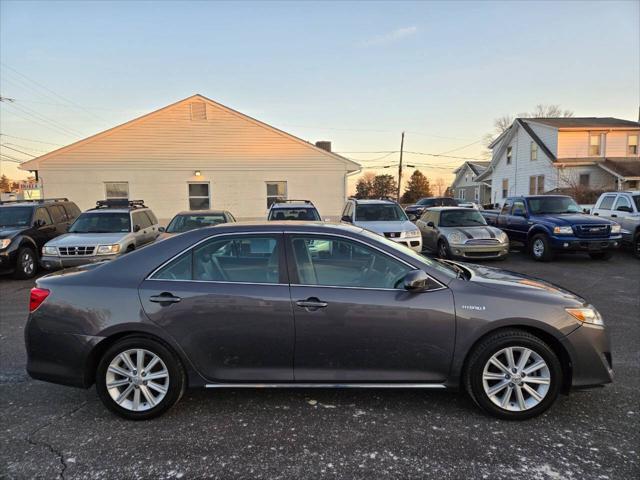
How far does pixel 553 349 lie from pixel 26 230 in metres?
11.3

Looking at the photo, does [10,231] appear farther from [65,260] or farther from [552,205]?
[552,205]

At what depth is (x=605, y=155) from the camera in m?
28.2

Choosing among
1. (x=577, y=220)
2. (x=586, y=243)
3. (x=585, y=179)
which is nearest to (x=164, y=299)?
(x=586, y=243)

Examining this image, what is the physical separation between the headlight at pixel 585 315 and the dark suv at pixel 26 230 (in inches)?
426

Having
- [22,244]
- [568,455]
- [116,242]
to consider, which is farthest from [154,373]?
[22,244]

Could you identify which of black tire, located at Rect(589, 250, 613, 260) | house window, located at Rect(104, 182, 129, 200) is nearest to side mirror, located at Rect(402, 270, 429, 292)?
black tire, located at Rect(589, 250, 613, 260)

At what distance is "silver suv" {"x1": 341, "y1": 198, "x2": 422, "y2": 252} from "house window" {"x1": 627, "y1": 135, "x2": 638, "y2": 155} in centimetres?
2537

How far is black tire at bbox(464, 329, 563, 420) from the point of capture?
127 inches

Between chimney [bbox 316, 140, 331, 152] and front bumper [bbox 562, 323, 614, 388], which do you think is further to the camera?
chimney [bbox 316, 140, 331, 152]

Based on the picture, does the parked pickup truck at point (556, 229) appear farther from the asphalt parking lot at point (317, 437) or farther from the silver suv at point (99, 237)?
the silver suv at point (99, 237)

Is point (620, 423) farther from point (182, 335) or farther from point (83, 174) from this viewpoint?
point (83, 174)

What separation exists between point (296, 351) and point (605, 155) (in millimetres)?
32240

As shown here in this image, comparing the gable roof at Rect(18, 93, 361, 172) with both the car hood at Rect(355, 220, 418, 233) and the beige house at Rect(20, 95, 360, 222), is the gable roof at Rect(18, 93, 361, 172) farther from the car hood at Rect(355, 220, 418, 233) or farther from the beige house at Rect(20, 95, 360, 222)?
the car hood at Rect(355, 220, 418, 233)

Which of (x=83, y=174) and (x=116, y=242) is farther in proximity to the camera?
(x=83, y=174)
